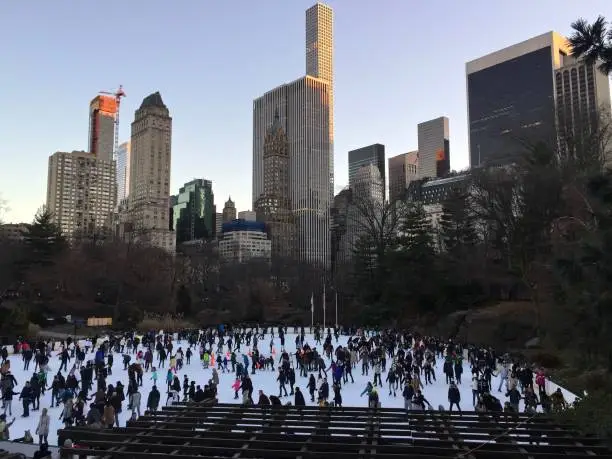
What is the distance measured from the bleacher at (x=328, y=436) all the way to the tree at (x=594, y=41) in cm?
713

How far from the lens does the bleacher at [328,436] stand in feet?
30.1

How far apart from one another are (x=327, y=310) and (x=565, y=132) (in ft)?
125

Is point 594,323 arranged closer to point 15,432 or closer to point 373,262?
point 15,432

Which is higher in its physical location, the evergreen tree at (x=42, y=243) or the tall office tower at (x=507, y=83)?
the tall office tower at (x=507, y=83)

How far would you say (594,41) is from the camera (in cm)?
1082

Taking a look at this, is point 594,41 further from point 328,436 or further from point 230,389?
point 230,389

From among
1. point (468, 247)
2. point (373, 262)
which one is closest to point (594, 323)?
point (468, 247)

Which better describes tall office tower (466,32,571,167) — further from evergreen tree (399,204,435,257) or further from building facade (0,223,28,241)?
building facade (0,223,28,241)

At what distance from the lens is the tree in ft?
35.0

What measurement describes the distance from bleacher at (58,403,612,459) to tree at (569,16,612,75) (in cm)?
713

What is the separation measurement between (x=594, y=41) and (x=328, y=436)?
9100 mm

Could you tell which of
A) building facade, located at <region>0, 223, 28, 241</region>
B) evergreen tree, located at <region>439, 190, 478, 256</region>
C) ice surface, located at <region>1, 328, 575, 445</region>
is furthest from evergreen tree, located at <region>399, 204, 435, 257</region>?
building facade, located at <region>0, 223, 28, 241</region>

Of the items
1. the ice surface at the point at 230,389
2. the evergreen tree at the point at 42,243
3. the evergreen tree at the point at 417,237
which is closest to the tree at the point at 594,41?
the ice surface at the point at 230,389

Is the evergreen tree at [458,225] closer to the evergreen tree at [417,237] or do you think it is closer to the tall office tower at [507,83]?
the evergreen tree at [417,237]
